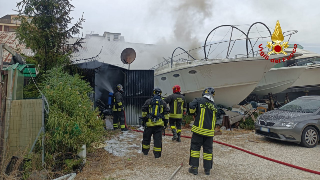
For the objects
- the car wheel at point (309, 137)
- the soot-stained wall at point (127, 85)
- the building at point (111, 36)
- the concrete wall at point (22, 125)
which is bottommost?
the car wheel at point (309, 137)

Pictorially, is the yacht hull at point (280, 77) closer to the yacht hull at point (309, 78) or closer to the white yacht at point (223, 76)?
the yacht hull at point (309, 78)

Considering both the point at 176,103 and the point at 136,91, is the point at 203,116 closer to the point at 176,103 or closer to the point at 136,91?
the point at 176,103

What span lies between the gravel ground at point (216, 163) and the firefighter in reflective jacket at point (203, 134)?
0.22 metres

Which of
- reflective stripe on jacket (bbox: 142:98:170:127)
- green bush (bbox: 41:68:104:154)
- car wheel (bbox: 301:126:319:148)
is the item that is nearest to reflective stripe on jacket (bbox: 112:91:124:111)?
reflective stripe on jacket (bbox: 142:98:170:127)

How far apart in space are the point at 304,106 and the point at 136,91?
5750 millimetres

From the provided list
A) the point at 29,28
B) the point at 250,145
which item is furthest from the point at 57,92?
the point at 250,145

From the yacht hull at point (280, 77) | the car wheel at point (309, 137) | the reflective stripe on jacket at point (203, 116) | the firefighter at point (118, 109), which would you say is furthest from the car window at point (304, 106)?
the yacht hull at point (280, 77)

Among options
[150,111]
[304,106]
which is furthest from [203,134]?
[304,106]

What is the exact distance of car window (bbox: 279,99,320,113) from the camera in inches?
274

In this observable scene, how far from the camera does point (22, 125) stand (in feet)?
12.8

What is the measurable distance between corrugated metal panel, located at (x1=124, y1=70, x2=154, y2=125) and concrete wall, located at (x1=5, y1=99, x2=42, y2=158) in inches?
216

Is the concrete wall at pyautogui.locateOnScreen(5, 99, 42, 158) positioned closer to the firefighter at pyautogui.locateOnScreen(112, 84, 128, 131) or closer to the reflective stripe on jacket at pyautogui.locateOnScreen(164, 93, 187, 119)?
the reflective stripe on jacket at pyautogui.locateOnScreen(164, 93, 187, 119)

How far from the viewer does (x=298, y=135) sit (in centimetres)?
629

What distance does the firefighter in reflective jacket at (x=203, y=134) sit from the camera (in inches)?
166
